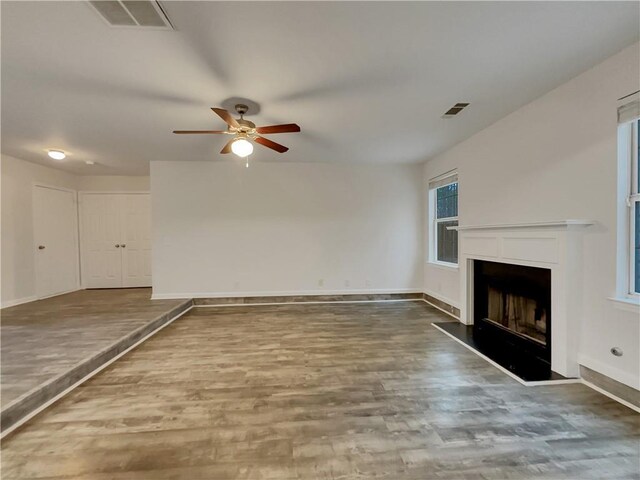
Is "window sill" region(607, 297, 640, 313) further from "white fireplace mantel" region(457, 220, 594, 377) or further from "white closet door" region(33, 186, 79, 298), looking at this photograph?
"white closet door" region(33, 186, 79, 298)

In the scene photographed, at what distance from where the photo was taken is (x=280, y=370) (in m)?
2.67

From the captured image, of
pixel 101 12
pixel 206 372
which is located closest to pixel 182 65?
pixel 101 12

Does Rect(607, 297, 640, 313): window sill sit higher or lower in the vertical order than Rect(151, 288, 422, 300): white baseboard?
higher

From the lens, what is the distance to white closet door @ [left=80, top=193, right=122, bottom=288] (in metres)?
6.20

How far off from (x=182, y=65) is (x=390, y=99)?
186cm

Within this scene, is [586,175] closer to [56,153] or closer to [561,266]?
[561,266]

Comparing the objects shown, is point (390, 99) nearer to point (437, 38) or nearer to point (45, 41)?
point (437, 38)

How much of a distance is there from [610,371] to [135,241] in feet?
25.1

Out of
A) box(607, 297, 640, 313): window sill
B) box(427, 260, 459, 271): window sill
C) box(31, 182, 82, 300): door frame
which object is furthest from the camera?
box(31, 182, 82, 300): door frame

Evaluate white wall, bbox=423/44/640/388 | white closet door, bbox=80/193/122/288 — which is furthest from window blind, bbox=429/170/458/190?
white closet door, bbox=80/193/122/288

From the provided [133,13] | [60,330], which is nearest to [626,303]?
[133,13]

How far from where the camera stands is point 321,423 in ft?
6.30

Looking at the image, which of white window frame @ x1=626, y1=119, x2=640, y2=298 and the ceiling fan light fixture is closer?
white window frame @ x1=626, y1=119, x2=640, y2=298

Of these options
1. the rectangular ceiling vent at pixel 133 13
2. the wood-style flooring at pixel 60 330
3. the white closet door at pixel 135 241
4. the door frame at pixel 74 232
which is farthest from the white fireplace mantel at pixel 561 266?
the door frame at pixel 74 232
